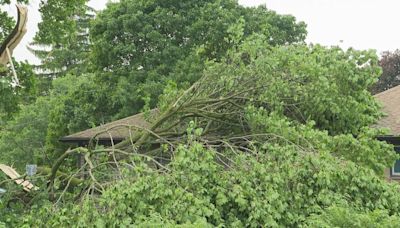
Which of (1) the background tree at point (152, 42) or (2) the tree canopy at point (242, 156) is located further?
(1) the background tree at point (152, 42)

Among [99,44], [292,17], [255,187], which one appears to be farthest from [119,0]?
[255,187]

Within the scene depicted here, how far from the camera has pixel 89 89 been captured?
18.6m

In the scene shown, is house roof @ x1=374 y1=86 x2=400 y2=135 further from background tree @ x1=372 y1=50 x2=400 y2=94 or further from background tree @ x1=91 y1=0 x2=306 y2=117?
background tree @ x1=372 y1=50 x2=400 y2=94

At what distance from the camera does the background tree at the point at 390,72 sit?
1113 inches

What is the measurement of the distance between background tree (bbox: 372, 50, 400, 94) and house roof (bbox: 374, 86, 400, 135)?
13.9 m

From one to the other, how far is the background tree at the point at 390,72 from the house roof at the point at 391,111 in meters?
13.9

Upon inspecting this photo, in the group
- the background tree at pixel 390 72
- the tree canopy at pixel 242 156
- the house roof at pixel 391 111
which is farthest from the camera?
the background tree at pixel 390 72

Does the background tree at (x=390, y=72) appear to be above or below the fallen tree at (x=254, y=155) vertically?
above

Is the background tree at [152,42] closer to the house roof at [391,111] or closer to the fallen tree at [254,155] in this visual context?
the house roof at [391,111]

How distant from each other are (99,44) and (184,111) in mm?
11112

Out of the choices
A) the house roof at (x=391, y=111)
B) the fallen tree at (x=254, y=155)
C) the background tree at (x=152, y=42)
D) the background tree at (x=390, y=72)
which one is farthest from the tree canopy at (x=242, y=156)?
the background tree at (x=390, y=72)

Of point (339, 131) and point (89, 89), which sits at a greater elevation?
point (89, 89)

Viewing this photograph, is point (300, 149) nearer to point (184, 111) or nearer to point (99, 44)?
point (184, 111)

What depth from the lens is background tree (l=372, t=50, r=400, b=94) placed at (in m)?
28.3
